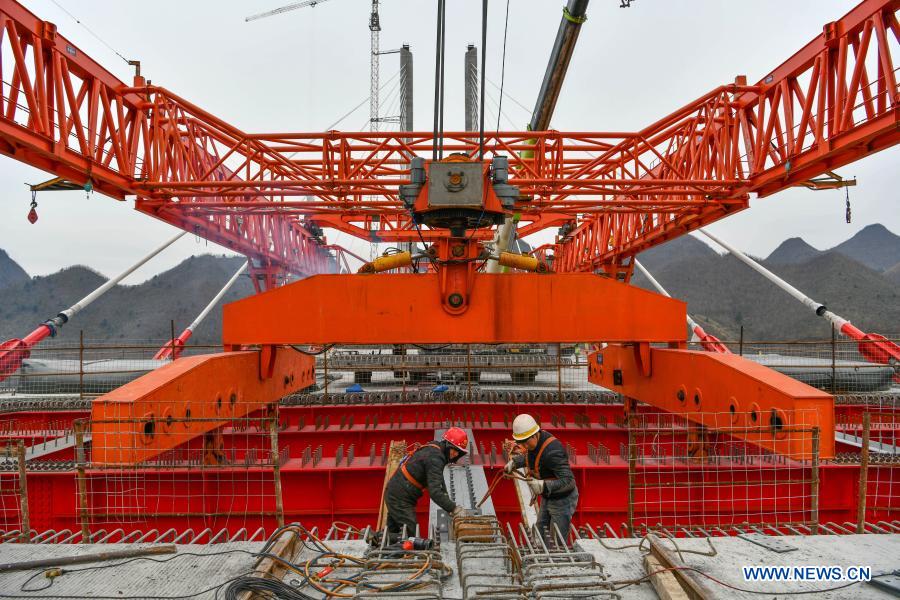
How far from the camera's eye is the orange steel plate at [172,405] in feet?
17.5

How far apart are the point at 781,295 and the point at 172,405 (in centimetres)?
6259

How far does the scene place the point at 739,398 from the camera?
6109 mm

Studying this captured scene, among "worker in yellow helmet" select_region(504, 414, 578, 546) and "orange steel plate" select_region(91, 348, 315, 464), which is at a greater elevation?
"orange steel plate" select_region(91, 348, 315, 464)

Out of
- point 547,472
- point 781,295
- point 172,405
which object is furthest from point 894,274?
point 172,405

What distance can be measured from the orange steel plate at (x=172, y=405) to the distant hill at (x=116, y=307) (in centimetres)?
5636

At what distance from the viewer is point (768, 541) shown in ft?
12.5

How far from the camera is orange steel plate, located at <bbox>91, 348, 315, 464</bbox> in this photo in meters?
5.34

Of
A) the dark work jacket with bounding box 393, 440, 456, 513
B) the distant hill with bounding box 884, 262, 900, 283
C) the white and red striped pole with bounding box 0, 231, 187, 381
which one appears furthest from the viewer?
the distant hill with bounding box 884, 262, 900, 283

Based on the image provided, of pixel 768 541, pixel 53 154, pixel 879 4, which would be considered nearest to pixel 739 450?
pixel 768 541

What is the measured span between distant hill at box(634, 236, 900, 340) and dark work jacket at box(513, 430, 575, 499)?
45.1m

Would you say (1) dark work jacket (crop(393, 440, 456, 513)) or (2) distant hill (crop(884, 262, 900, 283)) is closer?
(1) dark work jacket (crop(393, 440, 456, 513))

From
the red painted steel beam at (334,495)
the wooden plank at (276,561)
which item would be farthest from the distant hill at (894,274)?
the wooden plank at (276,561)

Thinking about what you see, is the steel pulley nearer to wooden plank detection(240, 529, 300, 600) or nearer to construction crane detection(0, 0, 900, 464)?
construction crane detection(0, 0, 900, 464)

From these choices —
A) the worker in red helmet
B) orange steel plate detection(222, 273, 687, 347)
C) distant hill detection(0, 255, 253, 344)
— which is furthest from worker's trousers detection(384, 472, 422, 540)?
distant hill detection(0, 255, 253, 344)
